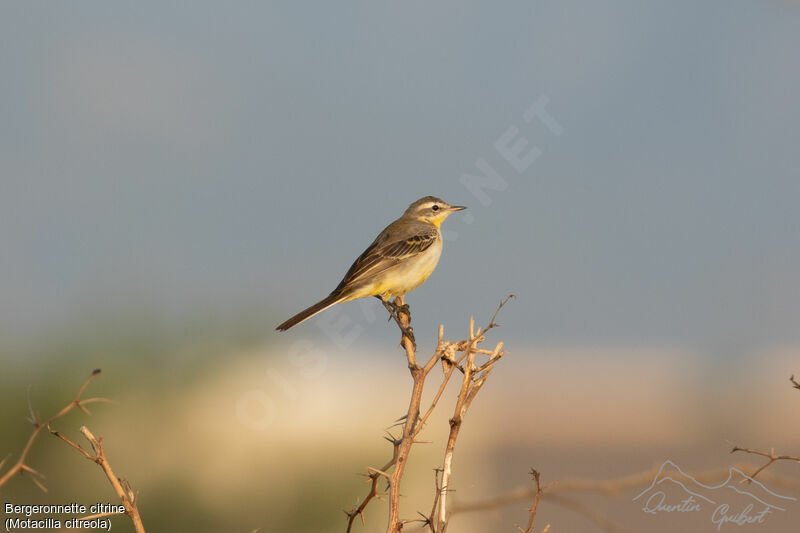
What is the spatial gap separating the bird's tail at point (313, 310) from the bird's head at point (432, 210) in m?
2.00

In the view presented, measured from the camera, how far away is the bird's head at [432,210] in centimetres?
915

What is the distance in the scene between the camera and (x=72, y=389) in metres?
13.0

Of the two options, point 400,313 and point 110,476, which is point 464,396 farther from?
point 400,313

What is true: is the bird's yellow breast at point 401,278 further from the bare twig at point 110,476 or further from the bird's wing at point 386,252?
the bare twig at point 110,476

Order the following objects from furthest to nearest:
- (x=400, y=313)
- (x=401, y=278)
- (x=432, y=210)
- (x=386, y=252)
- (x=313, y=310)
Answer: (x=432, y=210)
(x=386, y=252)
(x=401, y=278)
(x=313, y=310)
(x=400, y=313)

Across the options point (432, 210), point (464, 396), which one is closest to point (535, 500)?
point (464, 396)

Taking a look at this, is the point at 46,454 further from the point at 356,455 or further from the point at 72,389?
the point at 356,455

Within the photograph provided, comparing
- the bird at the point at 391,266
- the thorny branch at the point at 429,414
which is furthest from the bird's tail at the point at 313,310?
the thorny branch at the point at 429,414

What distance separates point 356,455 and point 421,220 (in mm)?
5357

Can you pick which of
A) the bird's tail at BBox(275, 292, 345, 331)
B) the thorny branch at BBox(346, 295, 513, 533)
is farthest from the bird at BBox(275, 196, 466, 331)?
the thorny branch at BBox(346, 295, 513, 533)

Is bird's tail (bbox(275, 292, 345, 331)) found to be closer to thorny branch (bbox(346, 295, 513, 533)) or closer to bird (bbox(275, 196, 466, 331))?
bird (bbox(275, 196, 466, 331))

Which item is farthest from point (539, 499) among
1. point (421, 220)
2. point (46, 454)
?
point (46, 454)

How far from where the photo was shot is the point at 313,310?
717cm

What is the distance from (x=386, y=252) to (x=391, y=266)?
245 mm
